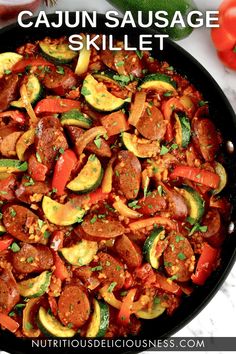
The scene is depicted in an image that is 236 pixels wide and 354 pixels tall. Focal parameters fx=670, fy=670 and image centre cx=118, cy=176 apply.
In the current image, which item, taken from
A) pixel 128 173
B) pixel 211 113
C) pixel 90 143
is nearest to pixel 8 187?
pixel 90 143

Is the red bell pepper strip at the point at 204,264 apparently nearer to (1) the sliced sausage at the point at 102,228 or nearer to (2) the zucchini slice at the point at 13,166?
(1) the sliced sausage at the point at 102,228

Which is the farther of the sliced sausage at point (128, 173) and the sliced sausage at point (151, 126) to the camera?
the sliced sausage at point (151, 126)

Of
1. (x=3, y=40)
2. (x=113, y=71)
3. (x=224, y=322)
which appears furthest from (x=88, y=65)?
(x=224, y=322)

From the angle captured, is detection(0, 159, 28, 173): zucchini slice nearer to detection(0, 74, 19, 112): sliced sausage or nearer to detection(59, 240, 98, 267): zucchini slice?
detection(0, 74, 19, 112): sliced sausage

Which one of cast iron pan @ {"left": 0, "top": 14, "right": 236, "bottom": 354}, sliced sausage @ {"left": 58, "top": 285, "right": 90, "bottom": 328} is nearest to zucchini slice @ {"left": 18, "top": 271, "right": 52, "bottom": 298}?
sliced sausage @ {"left": 58, "top": 285, "right": 90, "bottom": 328}

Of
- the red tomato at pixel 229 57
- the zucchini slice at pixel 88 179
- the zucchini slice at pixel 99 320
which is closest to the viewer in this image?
the zucchini slice at pixel 88 179

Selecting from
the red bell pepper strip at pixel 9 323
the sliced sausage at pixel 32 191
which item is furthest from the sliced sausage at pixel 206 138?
the red bell pepper strip at pixel 9 323
